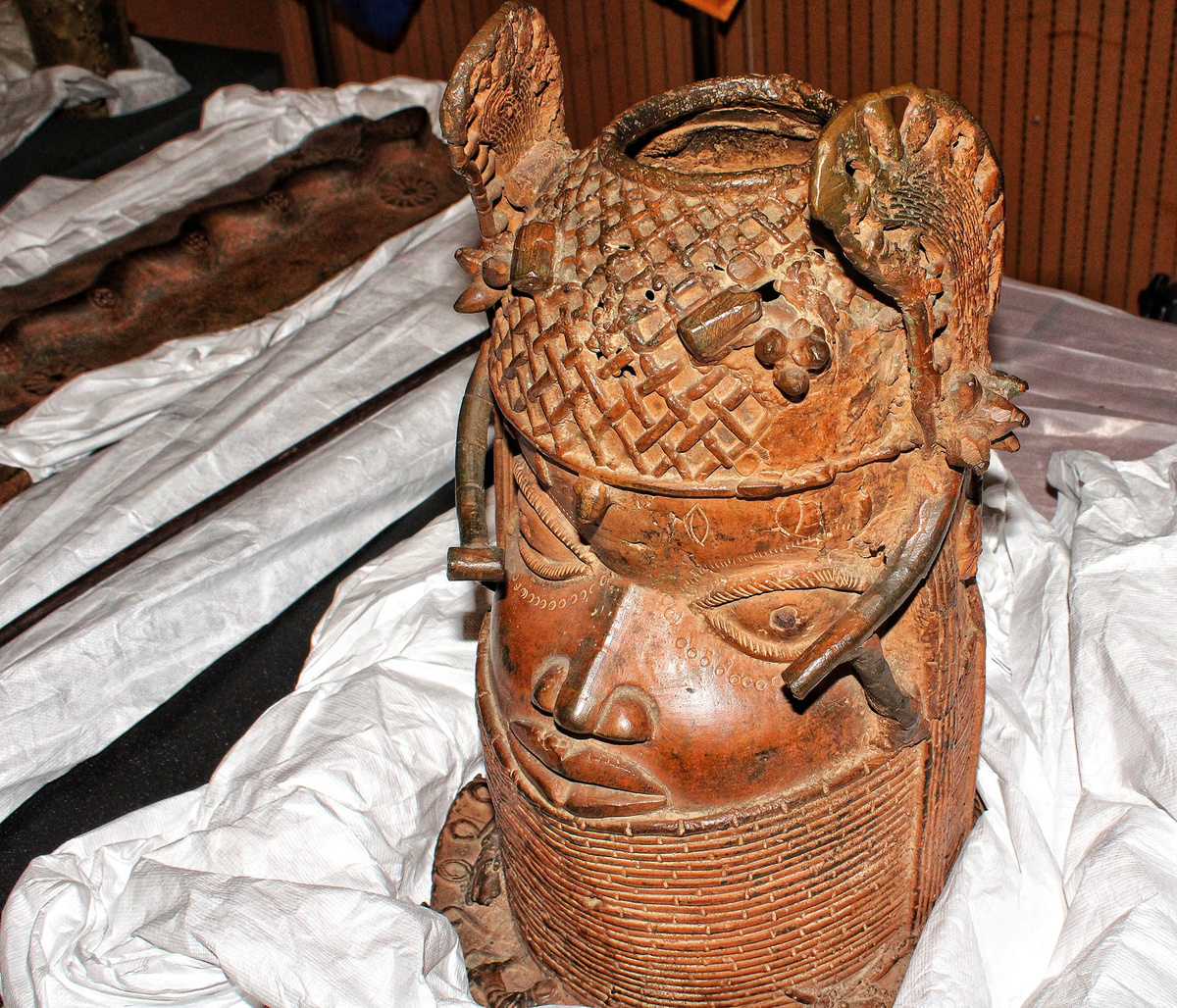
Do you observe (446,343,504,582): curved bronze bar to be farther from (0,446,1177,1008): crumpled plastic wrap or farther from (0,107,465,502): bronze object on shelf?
(0,107,465,502): bronze object on shelf

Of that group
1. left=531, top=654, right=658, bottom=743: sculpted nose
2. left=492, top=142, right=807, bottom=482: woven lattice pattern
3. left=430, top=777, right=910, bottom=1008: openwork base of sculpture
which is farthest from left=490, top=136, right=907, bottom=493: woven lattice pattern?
left=430, top=777, right=910, bottom=1008: openwork base of sculpture

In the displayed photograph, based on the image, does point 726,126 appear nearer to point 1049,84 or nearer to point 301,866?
point 301,866

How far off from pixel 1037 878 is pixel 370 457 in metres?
1.40

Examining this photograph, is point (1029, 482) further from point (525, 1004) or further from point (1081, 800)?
point (525, 1004)

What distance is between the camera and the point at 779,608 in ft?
4.25

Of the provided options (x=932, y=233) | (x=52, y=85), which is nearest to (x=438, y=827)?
(x=932, y=233)

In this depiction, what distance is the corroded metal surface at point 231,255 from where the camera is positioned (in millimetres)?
2830

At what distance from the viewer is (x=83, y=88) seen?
12.5ft

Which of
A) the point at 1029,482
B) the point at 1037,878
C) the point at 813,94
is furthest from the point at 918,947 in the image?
the point at 1029,482

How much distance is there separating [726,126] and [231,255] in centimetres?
198

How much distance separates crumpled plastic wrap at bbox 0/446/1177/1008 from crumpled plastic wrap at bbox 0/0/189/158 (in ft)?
7.55

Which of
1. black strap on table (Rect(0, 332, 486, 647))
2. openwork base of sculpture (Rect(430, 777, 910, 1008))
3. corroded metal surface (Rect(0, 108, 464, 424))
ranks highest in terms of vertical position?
corroded metal surface (Rect(0, 108, 464, 424))

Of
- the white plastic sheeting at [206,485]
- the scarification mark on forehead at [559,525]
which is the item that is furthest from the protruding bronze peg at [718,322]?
the white plastic sheeting at [206,485]

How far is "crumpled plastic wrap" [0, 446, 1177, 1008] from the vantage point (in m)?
1.60
